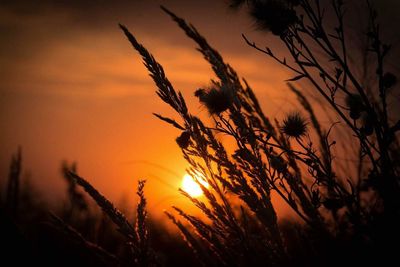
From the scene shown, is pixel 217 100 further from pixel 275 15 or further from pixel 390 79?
pixel 390 79

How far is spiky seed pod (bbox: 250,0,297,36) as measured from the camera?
1538 millimetres

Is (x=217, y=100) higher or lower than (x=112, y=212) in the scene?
higher

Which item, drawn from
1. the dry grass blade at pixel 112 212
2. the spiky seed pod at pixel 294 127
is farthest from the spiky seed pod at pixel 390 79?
the dry grass blade at pixel 112 212

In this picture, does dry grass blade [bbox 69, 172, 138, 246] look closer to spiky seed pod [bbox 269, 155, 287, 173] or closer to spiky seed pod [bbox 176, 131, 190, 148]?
spiky seed pod [bbox 176, 131, 190, 148]

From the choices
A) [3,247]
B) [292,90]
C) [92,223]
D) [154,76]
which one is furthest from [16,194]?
[292,90]

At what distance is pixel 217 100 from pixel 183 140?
26cm

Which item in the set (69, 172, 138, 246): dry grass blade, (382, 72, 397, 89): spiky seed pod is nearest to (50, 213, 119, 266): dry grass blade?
(69, 172, 138, 246): dry grass blade

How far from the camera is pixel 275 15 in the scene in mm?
1567

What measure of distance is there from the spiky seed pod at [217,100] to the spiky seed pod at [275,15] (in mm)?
407

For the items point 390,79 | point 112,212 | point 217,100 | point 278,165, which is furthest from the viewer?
point 390,79

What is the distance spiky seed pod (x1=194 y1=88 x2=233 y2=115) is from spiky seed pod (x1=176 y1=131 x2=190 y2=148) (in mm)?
211

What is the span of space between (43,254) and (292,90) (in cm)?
215

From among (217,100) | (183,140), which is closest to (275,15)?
Answer: (217,100)

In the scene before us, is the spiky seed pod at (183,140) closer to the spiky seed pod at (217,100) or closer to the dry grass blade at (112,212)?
the spiky seed pod at (217,100)
